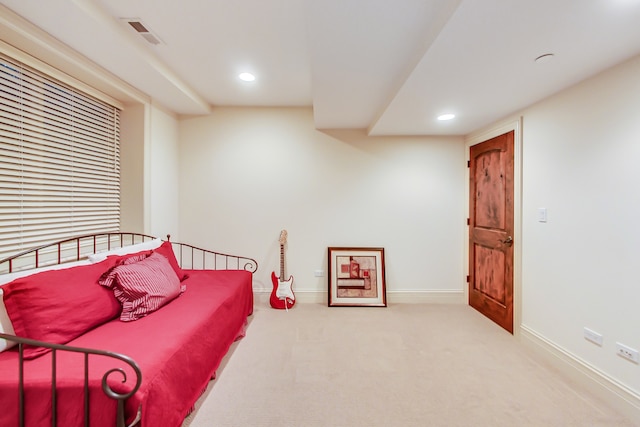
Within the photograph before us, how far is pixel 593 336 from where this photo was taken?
1.78m

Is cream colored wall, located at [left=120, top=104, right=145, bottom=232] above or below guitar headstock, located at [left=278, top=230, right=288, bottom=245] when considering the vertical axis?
above

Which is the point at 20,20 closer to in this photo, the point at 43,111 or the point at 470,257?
the point at 43,111

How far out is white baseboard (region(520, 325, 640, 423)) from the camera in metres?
1.56

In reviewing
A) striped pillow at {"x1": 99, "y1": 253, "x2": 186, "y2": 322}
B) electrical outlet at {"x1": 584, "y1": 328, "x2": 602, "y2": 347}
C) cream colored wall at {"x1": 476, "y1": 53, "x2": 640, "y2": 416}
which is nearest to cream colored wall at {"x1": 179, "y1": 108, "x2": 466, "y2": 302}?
cream colored wall at {"x1": 476, "y1": 53, "x2": 640, "y2": 416}

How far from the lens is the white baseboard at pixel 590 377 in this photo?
5.11ft

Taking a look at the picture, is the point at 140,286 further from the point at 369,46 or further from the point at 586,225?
the point at 586,225

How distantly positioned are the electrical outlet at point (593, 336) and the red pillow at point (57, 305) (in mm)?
3257

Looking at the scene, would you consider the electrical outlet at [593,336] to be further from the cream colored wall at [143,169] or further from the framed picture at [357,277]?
the cream colored wall at [143,169]

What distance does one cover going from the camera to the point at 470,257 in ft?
10.7

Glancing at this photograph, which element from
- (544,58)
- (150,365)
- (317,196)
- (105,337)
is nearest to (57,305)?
(105,337)

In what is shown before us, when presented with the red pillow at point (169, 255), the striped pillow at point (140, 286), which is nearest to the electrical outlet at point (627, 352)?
the striped pillow at point (140, 286)

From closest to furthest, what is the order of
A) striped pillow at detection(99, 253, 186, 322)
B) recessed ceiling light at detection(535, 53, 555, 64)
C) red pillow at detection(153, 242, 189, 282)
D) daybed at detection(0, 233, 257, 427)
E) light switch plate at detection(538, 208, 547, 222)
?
daybed at detection(0, 233, 257, 427)
recessed ceiling light at detection(535, 53, 555, 64)
striped pillow at detection(99, 253, 186, 322)
light switch plate at detection(538, 208, 547, 222)
red pillow at detection(153, 242, 189, 282)

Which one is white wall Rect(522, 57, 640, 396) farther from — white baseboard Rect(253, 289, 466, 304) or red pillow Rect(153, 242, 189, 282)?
red pillow Rect(153, 242, 189, 282)

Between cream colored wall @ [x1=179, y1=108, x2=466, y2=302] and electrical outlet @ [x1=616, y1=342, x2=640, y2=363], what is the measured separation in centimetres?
173
